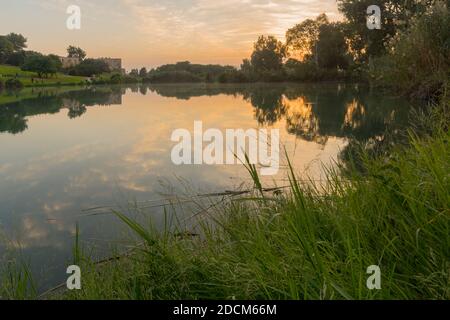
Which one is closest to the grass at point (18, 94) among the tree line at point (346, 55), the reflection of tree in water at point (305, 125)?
the tree line at point (346, 55)

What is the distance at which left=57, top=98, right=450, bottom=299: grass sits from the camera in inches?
72.1

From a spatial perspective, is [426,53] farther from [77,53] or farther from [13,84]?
[77,53]

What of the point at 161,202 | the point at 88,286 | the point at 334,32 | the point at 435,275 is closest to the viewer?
the point at 435,275

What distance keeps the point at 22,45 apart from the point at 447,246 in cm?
8227

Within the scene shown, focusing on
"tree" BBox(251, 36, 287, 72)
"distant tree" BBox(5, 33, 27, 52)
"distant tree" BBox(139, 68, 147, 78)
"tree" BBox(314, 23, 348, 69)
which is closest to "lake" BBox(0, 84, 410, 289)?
"tree" BBox(251, 36, 287, 72)

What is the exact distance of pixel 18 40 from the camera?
232 ft

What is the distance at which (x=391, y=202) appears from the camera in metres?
2.38

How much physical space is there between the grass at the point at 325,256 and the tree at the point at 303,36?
1902cm

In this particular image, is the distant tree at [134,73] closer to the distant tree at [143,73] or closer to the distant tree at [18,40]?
the distant tree at [143,73]

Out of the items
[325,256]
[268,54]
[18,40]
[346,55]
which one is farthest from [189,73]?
[325,256]

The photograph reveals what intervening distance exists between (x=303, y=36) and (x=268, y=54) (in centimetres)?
601

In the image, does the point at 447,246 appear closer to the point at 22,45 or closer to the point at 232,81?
the point at 232,81
